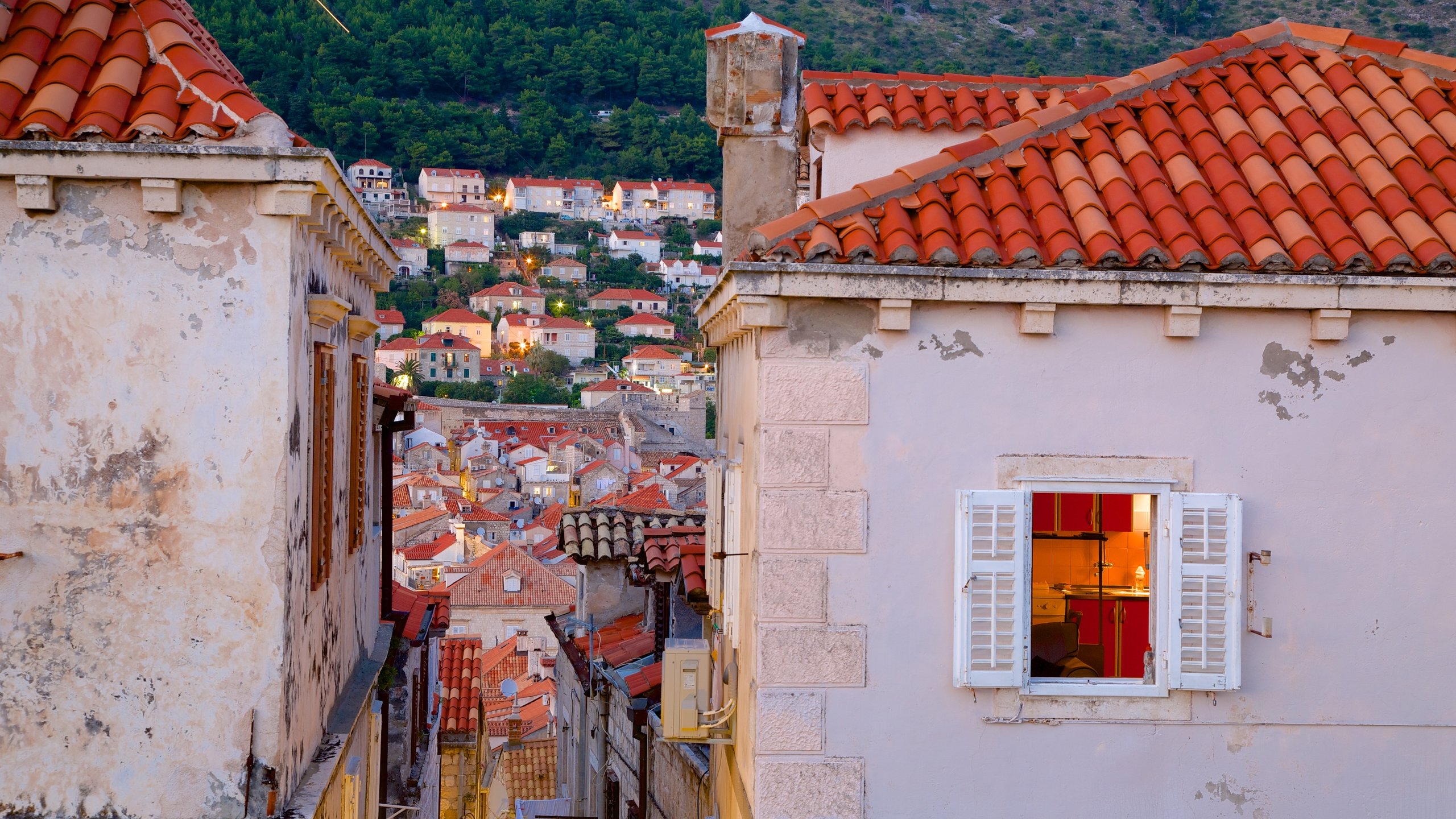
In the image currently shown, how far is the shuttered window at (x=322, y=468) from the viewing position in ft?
21.9

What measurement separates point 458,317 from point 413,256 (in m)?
23.7

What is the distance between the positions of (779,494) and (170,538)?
277cm

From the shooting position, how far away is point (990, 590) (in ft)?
19.0

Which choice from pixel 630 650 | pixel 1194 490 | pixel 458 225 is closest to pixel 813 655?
pixel 1194 490

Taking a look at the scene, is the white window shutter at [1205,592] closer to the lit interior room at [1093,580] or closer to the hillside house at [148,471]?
the lit interior room at [1093,580]

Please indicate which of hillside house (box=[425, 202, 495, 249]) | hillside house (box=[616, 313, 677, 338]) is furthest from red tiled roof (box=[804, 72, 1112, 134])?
hillside house (box=[425, 202, 495, 249])

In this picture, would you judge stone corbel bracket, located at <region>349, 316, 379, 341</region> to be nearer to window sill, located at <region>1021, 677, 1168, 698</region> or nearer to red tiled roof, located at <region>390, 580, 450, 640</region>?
red tiled roof, located at <region>390, 580, 450, 640</region>

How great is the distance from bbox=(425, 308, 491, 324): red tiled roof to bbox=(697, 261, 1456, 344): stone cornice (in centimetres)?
13705

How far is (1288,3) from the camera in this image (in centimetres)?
16038

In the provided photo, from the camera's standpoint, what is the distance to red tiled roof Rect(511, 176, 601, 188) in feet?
600

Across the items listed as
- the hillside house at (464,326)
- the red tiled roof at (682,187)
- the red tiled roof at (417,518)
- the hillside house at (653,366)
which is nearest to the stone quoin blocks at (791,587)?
the red tiled roof at (417,518)

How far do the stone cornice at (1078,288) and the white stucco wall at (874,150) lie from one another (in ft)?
7.76

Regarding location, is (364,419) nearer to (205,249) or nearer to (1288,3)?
(205,249)

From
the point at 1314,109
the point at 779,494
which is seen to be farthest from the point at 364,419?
the point at 1314,109
